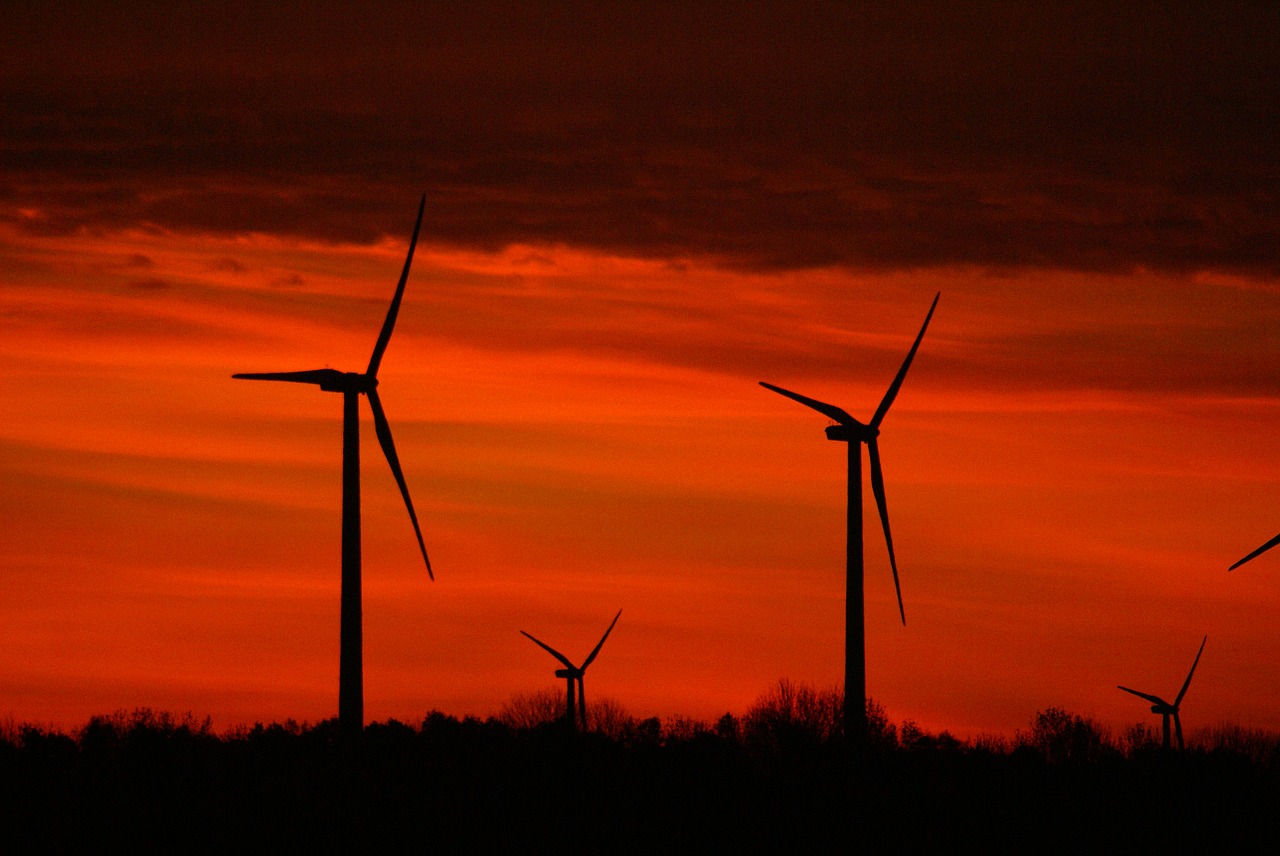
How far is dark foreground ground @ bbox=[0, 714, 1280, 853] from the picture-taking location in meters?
56.4

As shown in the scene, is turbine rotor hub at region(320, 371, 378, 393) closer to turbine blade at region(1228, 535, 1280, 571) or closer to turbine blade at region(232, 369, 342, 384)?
turbine blade at region(232, 369, 342, 384)

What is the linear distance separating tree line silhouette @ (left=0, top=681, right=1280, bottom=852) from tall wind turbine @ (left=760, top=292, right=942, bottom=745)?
7.03ft

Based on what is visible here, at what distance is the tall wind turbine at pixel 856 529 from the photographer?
6712 cm

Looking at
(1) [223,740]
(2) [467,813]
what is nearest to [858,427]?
(2) [467,813]

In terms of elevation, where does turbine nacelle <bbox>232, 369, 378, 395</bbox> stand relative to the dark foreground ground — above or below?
above

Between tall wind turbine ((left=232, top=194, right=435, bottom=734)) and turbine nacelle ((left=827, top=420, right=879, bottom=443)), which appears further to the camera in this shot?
turbine nacelle ((left=827, top=420, right=879, bottom=443))

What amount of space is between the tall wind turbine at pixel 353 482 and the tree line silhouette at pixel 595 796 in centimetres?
206

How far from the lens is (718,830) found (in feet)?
192

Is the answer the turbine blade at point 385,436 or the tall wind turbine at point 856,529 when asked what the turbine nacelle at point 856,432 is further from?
the turbine blade at point 385,436

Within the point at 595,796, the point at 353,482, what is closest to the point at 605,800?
the point at 595,796

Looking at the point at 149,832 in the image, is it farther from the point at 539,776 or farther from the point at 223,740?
the point at 223,740

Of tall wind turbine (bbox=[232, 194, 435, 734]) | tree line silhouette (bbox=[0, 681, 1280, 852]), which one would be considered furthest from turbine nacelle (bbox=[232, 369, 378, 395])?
tree line silhouette (bbox=[0, 681, 1280, 852])

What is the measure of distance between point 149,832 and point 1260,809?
130ft

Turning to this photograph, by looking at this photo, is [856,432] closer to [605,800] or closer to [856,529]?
[856,529]
